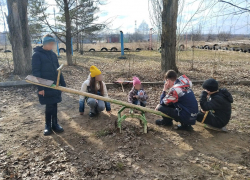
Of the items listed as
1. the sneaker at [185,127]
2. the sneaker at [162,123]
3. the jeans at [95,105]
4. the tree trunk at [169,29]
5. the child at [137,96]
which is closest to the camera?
the sneaker at [185,127]

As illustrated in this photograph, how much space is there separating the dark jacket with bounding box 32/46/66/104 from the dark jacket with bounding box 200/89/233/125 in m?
2.59

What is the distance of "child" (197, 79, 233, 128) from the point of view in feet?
10.7

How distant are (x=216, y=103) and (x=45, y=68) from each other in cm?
294

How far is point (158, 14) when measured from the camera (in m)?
9.95

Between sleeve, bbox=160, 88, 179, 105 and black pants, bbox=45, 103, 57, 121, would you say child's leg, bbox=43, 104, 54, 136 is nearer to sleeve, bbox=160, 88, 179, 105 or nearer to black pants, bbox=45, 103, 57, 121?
black pants, bbox=45, 103, 57, 121

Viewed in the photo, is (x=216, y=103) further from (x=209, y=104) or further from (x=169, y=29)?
(x=169, y=29)

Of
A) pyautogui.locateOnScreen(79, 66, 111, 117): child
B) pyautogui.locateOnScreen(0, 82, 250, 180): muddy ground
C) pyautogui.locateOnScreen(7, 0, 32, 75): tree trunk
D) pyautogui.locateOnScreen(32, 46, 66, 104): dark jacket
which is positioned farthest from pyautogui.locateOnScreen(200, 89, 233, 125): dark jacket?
pyautogui.locateOnScreen(7, 0, 32, 75): tree trunk

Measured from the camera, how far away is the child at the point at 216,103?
10.7 ft

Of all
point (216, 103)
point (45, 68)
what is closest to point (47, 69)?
point (45, 68)

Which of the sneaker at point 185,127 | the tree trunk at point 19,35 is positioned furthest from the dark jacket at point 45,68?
the tree trunk at point 19,35

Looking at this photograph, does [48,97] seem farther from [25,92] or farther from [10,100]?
[25,92]

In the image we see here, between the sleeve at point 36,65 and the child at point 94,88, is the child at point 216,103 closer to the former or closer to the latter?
the child at point 94,88

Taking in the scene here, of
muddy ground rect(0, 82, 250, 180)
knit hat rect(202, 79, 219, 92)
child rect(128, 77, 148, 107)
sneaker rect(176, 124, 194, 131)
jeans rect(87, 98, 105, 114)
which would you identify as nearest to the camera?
muddy ground rect(0, 82, 250, 180)

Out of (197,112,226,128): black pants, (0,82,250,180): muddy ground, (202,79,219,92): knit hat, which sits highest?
(202,79,219,92): knit hat
